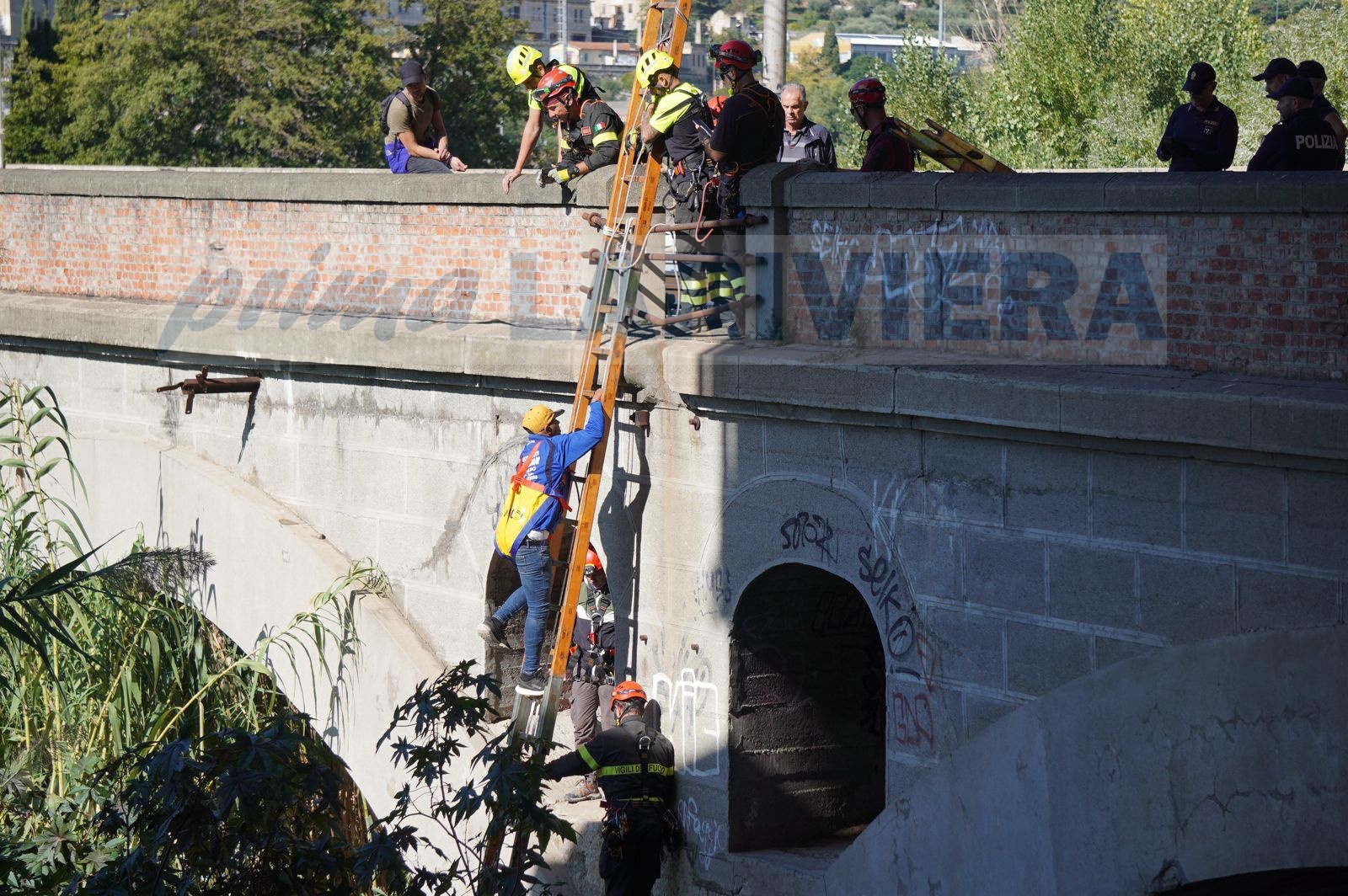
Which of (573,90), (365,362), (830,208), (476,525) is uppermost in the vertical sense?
(573,90)

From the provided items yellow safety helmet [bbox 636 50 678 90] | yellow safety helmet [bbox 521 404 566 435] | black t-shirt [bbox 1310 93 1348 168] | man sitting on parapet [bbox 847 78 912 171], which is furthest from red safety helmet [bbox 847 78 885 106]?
yellow safety helmet [bbox 521 404 566 435]

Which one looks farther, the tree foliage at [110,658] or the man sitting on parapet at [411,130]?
the man sitting on parapet at [411,130]

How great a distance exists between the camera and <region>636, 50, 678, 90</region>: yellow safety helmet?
8.97m

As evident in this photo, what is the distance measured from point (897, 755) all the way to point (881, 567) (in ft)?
2.82

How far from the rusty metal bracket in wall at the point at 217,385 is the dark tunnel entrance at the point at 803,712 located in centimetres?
431

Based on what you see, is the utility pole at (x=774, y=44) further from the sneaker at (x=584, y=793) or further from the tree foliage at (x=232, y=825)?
the tree foliage at (x=232, y=825)

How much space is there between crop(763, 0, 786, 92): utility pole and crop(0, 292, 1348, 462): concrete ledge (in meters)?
3.29

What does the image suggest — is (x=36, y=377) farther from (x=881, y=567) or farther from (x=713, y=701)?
(x=881, y=567)

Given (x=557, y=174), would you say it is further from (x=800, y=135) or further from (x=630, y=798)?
(x=630, y=798)

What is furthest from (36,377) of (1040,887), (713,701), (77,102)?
(77,102)

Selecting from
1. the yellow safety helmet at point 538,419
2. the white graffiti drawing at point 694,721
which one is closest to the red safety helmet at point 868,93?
the yellow safety helmet at point 538,419

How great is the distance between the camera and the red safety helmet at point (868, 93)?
8.73 metres

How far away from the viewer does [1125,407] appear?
21.4 ft

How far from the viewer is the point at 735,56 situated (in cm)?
882
